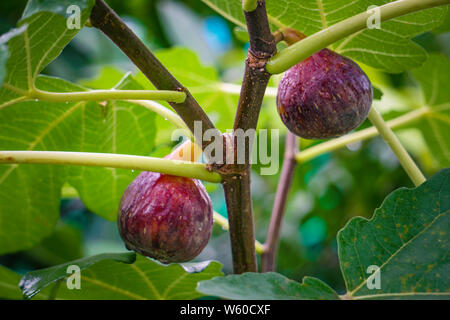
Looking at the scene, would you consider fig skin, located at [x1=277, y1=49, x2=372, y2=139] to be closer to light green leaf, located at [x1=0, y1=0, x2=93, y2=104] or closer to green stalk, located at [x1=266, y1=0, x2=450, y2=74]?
green stalk, located at [x1=266, y1=0, x2=450, y2=74]

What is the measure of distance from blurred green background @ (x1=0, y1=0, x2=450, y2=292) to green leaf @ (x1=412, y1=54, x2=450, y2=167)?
18.3 inches

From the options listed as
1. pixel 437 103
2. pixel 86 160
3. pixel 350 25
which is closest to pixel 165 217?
pixel 86 160

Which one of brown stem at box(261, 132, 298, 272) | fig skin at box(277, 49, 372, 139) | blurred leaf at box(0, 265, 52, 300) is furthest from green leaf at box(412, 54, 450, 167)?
blurred leaf at box(0, 265, 52, 300)

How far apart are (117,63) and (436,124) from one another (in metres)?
1.55

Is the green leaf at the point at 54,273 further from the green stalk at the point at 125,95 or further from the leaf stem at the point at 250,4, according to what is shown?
the leaf stem at the point at 250,4

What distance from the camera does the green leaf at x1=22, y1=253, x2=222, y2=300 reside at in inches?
37.4

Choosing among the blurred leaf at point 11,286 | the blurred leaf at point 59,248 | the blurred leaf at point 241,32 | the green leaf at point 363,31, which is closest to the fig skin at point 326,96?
the green leaf at point 363,31

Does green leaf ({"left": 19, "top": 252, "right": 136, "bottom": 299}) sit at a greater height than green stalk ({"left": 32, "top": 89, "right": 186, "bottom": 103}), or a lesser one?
lesser

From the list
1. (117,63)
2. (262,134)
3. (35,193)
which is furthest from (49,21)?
(117,63)

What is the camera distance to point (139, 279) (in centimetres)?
101

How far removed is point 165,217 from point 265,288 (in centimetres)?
21

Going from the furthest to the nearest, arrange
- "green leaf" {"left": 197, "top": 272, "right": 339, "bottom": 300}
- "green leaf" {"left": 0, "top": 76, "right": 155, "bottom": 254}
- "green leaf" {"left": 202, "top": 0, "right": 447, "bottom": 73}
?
"green leaf" {"left": 0, "top": 76, "right": 155, "bottom": 254}, "green leaf" {"left": 202, "top": 0, "right": 447, "bottom": 73}, "green leaf" {"left": 197, "top": 272, "right": 339, "bottom": 300}

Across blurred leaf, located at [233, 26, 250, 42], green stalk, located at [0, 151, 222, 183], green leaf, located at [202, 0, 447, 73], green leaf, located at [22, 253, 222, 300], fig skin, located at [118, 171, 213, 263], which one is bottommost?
green leaf, located at [22, 253, 222, 300]
